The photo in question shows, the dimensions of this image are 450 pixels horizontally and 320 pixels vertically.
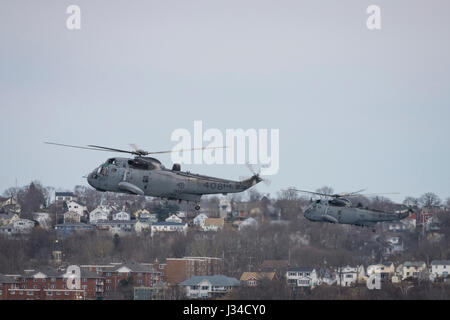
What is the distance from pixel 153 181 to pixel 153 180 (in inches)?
3.4

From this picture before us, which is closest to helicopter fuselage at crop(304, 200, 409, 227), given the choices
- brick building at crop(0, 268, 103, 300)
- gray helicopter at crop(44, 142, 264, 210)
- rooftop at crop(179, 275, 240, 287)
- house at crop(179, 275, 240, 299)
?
gray helicopter at crop(44, 142, 264, 210)

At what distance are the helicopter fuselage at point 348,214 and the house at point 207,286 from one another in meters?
40.1

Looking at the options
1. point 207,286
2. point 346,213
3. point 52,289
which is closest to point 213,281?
point 207,286

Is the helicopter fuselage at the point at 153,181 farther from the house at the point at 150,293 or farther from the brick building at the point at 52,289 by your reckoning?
the brick building at the point at 52,289

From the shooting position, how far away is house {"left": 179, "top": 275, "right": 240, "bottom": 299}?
19338cm

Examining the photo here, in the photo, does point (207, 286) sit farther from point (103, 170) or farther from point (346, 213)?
point (103, 170)

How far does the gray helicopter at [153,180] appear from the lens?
129 metres

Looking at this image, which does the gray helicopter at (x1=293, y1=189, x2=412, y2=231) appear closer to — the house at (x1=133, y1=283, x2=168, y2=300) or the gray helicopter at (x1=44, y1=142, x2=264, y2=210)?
the gray helicopter at (x1=44, y1=142, x2=264, y2=210)

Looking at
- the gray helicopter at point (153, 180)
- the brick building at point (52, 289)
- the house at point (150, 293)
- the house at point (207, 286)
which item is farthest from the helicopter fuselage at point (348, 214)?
the brick building at point (52, 289)

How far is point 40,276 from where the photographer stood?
200 meters
